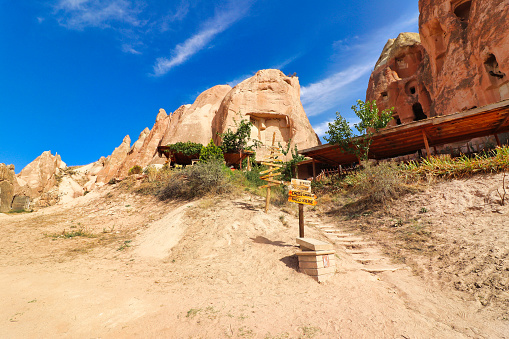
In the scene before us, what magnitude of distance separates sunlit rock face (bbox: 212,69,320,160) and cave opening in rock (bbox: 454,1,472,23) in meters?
16.5

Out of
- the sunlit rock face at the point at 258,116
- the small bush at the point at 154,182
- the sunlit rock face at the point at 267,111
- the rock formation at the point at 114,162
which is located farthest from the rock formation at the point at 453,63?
the rock formation at the point at 114,162

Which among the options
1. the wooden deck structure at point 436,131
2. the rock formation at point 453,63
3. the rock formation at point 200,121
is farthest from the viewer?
the rock formation at point 200,121

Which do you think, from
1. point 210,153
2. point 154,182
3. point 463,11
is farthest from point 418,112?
point 154,182

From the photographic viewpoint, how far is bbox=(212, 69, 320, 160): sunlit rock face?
2611 centimetres

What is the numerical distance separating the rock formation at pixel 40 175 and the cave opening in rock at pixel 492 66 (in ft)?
119

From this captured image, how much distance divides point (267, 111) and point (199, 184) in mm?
17472

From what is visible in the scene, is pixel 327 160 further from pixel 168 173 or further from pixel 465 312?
pixel 465 312

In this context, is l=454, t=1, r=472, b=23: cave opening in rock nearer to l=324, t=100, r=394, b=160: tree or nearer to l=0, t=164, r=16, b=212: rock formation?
l=324, t=100, r=394, b=160: tree

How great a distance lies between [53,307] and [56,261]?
3600 millimetres

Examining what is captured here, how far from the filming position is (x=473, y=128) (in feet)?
37.4

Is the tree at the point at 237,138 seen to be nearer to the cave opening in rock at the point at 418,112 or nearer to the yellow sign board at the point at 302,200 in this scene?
the yellow sign board at the point at 302,200

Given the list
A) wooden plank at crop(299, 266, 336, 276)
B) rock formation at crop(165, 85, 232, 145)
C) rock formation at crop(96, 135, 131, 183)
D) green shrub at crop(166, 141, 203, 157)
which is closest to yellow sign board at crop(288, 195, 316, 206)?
wooden plank at crop(299, 266, 336, 276)

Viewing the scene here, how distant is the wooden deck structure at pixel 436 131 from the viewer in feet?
30.7

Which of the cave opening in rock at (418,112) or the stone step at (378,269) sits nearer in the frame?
the stone step at (378,269)
